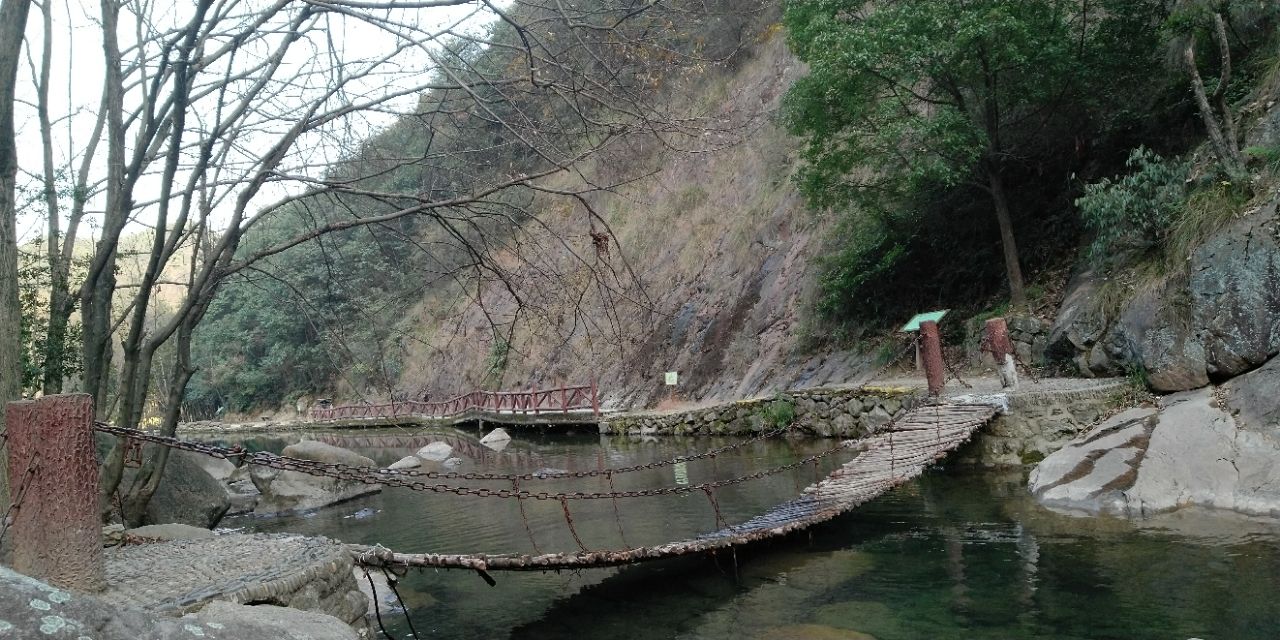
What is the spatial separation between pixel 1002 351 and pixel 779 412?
4382mm

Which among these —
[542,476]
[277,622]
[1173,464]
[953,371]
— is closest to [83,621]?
[277,622]

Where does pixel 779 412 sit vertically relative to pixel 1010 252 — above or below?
below

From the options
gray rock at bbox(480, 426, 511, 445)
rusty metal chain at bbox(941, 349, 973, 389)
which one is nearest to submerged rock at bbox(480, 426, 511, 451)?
gray rock at bbox(480, 426, 511, 445)

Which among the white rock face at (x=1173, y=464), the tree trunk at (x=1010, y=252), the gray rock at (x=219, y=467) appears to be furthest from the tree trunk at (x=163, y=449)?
the tree trunk at (x=1010, y=252)

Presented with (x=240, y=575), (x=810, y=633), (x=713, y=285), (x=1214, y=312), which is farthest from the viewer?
(x=713, y=285)

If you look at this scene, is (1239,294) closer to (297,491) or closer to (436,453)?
(297,491)

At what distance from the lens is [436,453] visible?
61.1ft

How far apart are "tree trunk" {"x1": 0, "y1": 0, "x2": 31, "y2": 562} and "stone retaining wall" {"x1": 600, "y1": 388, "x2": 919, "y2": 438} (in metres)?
10.2

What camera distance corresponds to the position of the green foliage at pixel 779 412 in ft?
47.1

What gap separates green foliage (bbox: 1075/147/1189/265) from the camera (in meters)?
9.86

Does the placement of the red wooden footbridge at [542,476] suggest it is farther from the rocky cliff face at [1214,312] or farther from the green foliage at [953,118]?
the green foliage at [953,118]

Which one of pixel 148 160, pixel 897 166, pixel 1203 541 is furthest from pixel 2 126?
pixel 897 166

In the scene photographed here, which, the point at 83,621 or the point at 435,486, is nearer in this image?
the point at 83,621

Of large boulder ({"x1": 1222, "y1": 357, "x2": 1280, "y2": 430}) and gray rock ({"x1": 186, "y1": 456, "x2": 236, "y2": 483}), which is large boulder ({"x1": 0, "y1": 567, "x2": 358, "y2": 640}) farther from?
gray rock ({"x1": 186, "y1": 456, "x2": 236, "y2": 483})
